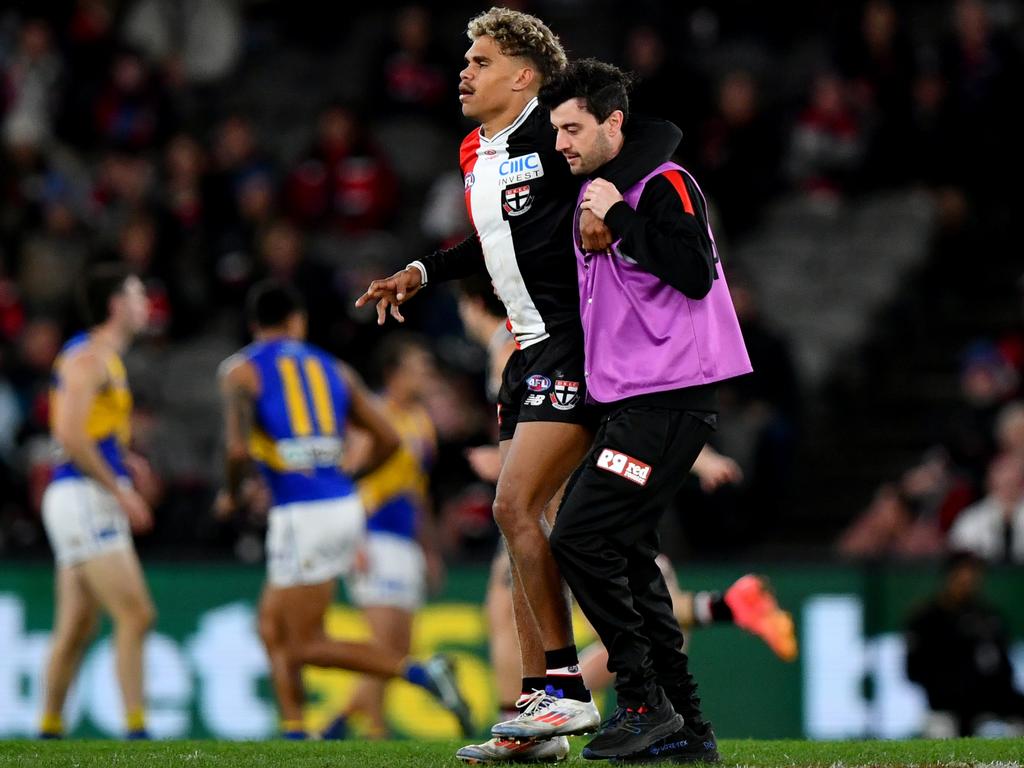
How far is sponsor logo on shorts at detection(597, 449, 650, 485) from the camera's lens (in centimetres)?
680

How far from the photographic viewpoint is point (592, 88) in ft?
22.8

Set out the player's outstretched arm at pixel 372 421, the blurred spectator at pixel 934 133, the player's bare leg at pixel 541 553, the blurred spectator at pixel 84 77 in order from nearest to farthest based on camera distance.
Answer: the player's bare leg at pixel 541 553 → the player's outstretched arm at pixel 372 421 → the blurred spectator at pixel 934 133 → the blurred spectator at pixel 84 77

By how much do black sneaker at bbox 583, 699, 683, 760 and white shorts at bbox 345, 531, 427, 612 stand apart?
19.6ft

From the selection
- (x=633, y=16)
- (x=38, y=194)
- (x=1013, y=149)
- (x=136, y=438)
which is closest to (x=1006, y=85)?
(x=1013, y=149)

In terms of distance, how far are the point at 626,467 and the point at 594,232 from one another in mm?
894

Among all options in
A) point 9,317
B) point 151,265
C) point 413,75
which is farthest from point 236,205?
point 9,317

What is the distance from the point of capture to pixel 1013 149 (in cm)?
1653

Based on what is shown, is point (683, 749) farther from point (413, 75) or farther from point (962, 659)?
point (413, 75)

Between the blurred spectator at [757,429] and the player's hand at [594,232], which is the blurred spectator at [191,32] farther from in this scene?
the player's hand at [594,232]

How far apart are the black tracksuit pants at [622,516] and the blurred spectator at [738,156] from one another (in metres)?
10.1

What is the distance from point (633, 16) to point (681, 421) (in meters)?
Result: 12.5

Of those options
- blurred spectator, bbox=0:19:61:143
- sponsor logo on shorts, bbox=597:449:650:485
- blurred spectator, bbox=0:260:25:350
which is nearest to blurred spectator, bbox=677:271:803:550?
blurred spectator, bbox=0:260:25:350

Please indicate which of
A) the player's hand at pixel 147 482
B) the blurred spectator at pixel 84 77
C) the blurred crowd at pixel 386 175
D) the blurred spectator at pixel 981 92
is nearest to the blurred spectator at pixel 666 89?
the blurred crowd at pixel 386 175

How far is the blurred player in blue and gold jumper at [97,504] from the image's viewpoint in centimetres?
1069
